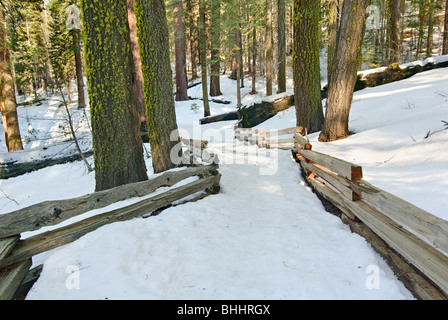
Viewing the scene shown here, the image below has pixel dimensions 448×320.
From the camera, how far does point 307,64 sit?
912 cm

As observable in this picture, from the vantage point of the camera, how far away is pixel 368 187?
3.58 metres

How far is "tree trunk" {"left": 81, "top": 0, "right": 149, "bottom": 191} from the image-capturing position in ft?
16.1

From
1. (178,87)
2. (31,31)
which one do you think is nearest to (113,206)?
(178,87)

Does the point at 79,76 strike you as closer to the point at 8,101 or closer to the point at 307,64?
the point at 8,101

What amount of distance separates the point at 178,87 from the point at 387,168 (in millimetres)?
19482

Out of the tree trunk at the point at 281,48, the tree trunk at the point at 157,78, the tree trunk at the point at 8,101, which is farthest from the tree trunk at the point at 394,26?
the tree trunk at the point at 8,101

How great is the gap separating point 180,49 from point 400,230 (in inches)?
834

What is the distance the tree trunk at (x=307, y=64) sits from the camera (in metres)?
8.69

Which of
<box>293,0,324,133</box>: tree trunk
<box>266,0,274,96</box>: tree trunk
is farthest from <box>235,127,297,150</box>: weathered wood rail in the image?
<box>266,0,274,96</box>: tree trunk

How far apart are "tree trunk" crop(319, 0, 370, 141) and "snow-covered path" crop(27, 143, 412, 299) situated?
14.8 ft

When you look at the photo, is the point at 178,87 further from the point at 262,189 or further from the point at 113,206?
the point at 113,206

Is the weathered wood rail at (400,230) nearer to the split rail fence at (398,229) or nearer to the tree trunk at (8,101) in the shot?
the split rail fence at (398,229)

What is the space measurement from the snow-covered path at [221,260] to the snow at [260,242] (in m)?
0.01

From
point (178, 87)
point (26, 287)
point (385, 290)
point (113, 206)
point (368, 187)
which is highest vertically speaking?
point (178, 87)
